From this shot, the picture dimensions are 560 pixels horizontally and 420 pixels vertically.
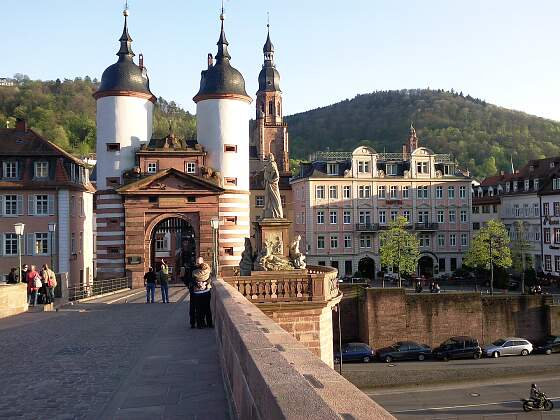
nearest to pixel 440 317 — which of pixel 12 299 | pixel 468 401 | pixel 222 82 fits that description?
pixel 468 401

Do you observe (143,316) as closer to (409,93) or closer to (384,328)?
(384,328)

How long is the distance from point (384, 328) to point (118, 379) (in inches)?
1368

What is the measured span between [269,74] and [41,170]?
5617 centimetres

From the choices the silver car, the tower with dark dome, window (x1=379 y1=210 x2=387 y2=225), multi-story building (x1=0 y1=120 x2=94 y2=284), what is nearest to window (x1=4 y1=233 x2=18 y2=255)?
multi-story building (x1=0 y1=120 x2=94 y2=284)

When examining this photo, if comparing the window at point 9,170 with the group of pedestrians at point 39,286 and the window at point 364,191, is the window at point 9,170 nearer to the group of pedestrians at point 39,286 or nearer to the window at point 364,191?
the group of pedestrians at point 39,286

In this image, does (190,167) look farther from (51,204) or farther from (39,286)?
(39,286)

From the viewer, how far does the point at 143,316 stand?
20062 mm

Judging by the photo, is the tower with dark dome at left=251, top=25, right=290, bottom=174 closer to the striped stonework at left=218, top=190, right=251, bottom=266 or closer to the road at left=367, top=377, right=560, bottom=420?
the striped stonework at left=218, top=190, right=251, bottom=266

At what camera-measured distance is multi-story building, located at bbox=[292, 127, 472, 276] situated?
203 feet

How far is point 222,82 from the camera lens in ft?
147

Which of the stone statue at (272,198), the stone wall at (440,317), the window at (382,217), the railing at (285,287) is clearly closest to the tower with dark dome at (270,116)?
the window at (382,217)

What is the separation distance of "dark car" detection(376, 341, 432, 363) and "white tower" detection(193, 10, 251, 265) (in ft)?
39.1

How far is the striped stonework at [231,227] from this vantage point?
42500 mm

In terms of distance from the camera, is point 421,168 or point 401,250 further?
point 421,168
